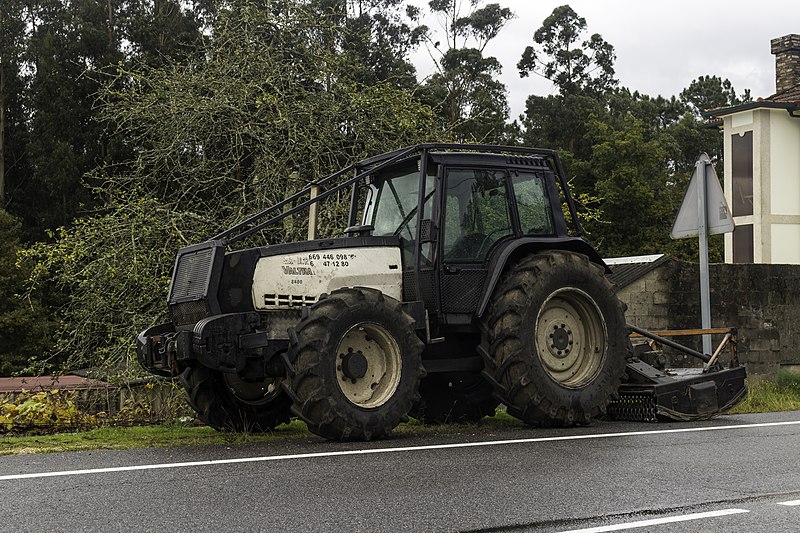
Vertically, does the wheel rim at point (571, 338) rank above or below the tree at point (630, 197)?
below

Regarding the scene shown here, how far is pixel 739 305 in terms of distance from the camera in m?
18.4

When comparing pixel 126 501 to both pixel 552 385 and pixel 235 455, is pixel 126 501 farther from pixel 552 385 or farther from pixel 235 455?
pixel 552 385

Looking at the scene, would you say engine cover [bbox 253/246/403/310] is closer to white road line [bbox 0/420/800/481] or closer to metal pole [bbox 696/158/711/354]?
white road line [bbox 0/420/800/481]

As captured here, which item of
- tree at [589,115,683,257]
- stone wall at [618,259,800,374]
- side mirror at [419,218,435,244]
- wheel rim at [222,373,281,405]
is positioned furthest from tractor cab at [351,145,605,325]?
tree at [589,115,683,257]

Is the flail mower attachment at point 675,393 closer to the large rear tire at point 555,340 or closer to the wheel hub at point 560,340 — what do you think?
the large rear tire at point 555,340

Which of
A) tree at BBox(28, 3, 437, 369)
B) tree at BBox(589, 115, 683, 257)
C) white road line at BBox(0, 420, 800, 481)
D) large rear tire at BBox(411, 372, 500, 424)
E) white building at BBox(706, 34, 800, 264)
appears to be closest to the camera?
white road line at BBox(0, 420, 800, 481)

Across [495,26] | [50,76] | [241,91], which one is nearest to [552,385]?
[241,91]

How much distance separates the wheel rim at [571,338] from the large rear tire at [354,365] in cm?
172

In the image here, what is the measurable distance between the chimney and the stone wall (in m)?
25.3

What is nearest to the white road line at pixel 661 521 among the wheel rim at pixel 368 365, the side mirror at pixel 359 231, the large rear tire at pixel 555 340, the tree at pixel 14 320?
the wheel rim at pixel 368 365

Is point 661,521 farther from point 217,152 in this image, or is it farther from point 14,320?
point 14,320

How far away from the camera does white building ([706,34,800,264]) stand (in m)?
40.5

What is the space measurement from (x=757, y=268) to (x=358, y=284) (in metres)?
10.8

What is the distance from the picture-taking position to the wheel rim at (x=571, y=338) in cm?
1075
